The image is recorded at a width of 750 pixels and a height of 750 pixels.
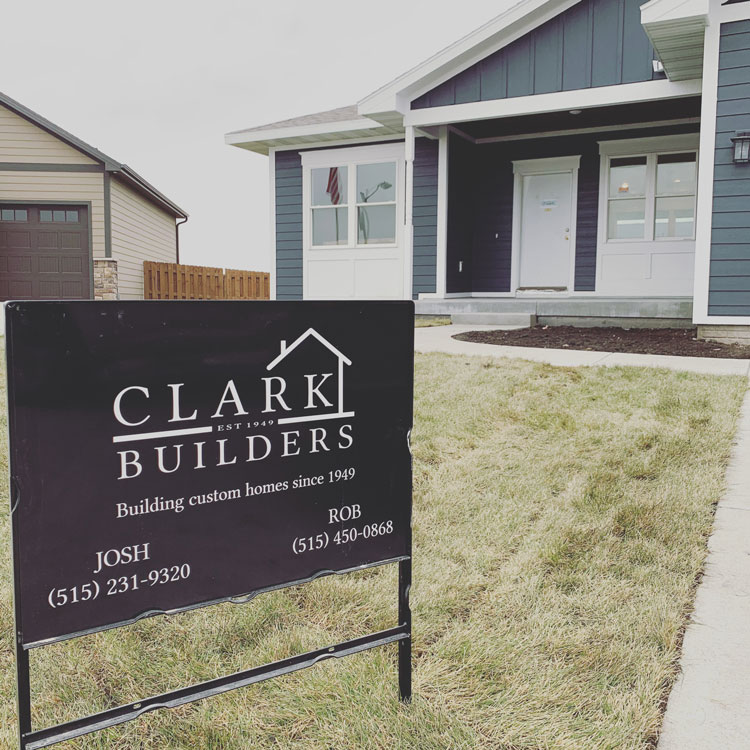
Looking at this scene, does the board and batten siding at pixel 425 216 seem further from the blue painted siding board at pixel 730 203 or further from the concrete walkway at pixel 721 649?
the concrete walkway at pixel 721 649

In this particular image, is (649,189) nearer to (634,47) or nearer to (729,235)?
(634,47)

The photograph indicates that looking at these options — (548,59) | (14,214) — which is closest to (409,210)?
(548,59)

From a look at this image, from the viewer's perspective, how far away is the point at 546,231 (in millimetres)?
12594

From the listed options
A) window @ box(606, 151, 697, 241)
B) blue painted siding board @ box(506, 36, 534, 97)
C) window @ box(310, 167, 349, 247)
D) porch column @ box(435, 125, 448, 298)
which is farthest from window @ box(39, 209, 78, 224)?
window @ box(606, 151, 697, 241)

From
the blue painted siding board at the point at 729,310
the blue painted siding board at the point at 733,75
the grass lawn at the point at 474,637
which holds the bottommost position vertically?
the grass lawn at the point at 474,637

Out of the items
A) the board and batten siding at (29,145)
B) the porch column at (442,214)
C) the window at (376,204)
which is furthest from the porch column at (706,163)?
the board and batten siding at (29,145)

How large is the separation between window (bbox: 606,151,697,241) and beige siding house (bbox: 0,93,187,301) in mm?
11168

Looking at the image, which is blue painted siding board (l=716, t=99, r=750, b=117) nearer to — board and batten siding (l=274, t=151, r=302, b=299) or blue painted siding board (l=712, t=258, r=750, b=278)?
blue painted siding board (l=712, t=258, r=750, b=278)

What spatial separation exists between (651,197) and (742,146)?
3559 mm

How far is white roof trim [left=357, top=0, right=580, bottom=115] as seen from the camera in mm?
10031

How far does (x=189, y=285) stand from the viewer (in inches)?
758

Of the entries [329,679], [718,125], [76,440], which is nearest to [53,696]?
[329,679]

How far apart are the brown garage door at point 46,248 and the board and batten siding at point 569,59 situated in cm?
1031

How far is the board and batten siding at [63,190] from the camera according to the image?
16969mm
